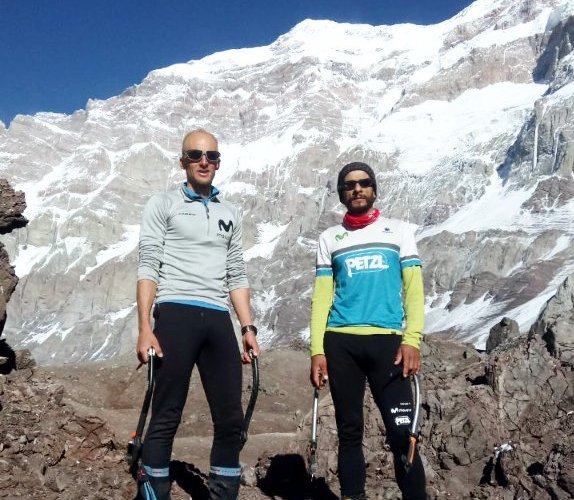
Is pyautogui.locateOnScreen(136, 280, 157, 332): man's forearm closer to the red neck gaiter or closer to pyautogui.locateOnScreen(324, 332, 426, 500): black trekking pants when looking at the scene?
pyautogui.locateOnScreen(324, 332, 426, 500): black trekking pants

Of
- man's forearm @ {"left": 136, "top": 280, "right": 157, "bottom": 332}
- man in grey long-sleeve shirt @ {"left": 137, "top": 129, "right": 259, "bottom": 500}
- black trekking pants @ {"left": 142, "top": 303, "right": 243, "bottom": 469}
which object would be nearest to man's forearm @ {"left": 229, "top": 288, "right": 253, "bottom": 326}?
man in grey long-sleeve shirt @ {"left": 137, "top": 129, "right": 259, "bottom": 500}

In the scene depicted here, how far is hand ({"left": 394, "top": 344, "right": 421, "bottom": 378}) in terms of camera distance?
6.25 m

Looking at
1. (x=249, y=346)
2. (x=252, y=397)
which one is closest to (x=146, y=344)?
(x=249, y=346)

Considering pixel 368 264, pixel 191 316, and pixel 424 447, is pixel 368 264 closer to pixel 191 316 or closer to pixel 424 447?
pixel 191 316

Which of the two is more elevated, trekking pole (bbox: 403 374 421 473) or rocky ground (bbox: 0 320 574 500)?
trekking pole (bbox: 403 374 421 473)

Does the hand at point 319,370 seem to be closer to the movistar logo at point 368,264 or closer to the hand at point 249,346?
the hand at point 249,346

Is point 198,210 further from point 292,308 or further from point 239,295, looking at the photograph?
point 292,308

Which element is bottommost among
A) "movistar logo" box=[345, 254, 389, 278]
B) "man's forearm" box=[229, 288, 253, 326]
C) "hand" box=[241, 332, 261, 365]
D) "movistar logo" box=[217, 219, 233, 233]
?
"hand" box=[241, 332, 261, 365]

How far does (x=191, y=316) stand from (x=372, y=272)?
165 centimetres

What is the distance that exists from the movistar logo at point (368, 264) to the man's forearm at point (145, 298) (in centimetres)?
178

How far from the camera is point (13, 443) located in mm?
8062

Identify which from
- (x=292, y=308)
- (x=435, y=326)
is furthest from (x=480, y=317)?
(x=292, y=308)

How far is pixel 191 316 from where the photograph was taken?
20.4 ft

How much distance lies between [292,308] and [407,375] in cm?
17824
